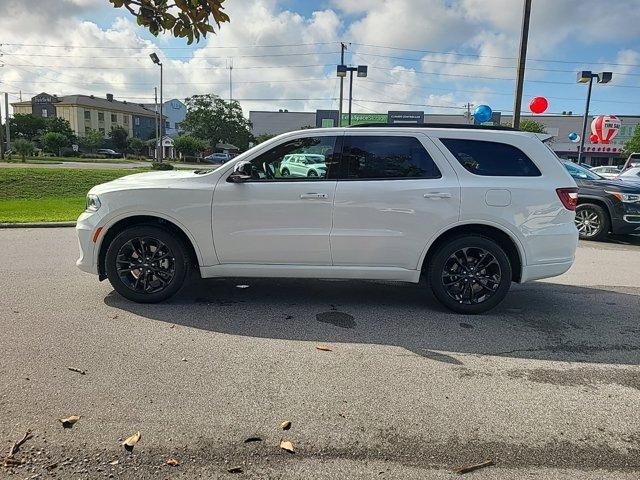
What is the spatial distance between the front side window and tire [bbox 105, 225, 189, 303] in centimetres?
A: 114

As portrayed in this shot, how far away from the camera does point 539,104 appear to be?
577 inches

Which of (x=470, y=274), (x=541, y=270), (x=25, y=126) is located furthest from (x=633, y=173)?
(x=25, y=126)

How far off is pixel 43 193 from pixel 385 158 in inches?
626

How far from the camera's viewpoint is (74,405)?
125 inches

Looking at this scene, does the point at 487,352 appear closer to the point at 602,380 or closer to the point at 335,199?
the point at 602,380

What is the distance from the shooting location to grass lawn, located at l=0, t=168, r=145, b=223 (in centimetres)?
1193

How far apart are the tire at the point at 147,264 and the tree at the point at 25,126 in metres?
82.5

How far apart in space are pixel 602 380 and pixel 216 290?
4.00 m

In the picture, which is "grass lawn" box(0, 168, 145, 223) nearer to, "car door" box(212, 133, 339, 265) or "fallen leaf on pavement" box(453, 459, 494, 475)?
"car door" box(212, 133, 339, 265)

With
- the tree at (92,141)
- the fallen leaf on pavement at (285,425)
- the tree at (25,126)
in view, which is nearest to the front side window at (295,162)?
the fallen leaf on pavement at (285,425)

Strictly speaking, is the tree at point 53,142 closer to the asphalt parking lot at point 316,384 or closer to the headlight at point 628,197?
the asphalt parking lot at point 316,384

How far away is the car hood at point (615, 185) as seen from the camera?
9812 millimetres

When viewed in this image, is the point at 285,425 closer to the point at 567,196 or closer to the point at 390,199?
the point at 390,199

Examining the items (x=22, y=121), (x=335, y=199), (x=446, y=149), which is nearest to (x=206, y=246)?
(x=335, y=199)
